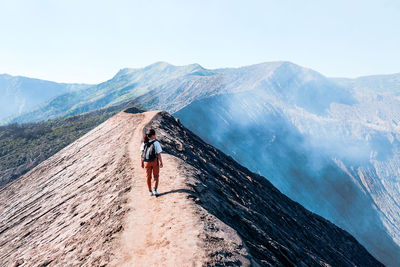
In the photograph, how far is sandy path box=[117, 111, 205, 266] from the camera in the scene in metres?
6.30

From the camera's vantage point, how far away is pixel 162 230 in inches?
293

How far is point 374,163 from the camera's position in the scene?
283ft

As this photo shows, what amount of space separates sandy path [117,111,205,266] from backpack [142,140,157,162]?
1364 mm

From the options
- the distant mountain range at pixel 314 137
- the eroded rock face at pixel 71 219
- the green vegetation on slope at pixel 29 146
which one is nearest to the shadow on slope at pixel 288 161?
the distant mountain range at pixel 314 137

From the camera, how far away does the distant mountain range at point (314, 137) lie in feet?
229

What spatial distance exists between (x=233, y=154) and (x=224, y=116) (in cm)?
1882

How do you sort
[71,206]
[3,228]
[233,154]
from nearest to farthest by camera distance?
[71,206]
[3,228]
[233,154]

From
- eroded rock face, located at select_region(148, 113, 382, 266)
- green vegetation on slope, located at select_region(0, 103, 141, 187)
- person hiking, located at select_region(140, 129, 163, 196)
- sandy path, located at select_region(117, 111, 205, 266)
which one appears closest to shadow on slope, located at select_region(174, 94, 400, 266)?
green vegetation on slope, located at select_region(0, 103, 141, 187)

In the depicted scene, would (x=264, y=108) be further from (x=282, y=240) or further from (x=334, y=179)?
(x=282, y=240)

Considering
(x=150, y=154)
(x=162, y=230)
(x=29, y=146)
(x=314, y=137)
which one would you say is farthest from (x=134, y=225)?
(x=314, y=137)

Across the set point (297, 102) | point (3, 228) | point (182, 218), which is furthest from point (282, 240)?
point (297, 102)

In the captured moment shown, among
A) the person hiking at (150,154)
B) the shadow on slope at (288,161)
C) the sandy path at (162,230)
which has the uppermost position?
the person hiking at (150,154)

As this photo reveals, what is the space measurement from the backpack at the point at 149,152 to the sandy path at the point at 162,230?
1364mm

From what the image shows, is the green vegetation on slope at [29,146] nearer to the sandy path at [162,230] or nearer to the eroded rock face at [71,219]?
the eroded rock face at [71,219]
